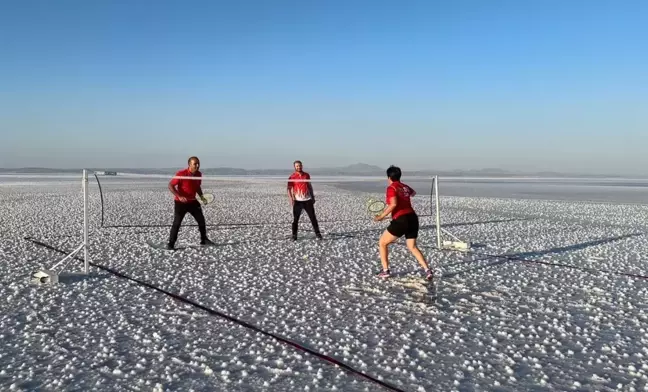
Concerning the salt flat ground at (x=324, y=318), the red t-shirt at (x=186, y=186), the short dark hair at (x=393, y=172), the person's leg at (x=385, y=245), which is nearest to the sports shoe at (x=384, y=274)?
the person's leg at (x=385, y=245)

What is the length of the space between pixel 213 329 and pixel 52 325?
1.90 metres

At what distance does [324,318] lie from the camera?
6695 mm

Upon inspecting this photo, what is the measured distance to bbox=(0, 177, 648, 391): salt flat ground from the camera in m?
4.91

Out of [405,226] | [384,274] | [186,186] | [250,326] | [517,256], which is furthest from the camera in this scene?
[186,186]

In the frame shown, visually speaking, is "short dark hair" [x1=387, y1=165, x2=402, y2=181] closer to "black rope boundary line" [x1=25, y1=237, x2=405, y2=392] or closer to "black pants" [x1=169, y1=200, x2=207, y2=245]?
"black rope boundary line" [x1=25, y1=237, x2=405, y2=392]

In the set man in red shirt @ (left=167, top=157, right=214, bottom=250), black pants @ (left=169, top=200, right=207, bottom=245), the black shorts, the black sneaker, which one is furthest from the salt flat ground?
the black shorts

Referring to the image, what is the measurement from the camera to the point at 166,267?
9.83 metres

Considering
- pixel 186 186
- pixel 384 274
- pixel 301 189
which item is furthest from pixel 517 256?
pixel 186 186

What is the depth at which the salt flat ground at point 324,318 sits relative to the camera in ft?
16.1

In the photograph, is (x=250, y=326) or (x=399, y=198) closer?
(x=250, y=326)

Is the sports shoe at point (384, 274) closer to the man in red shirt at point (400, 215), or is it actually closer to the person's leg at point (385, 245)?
the person's leg at point (385, 245)

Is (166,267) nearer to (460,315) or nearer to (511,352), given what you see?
(460,315)

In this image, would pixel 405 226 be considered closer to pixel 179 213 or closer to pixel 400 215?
pixel 400 215

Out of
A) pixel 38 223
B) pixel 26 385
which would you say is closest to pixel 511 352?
pixel 26 385
